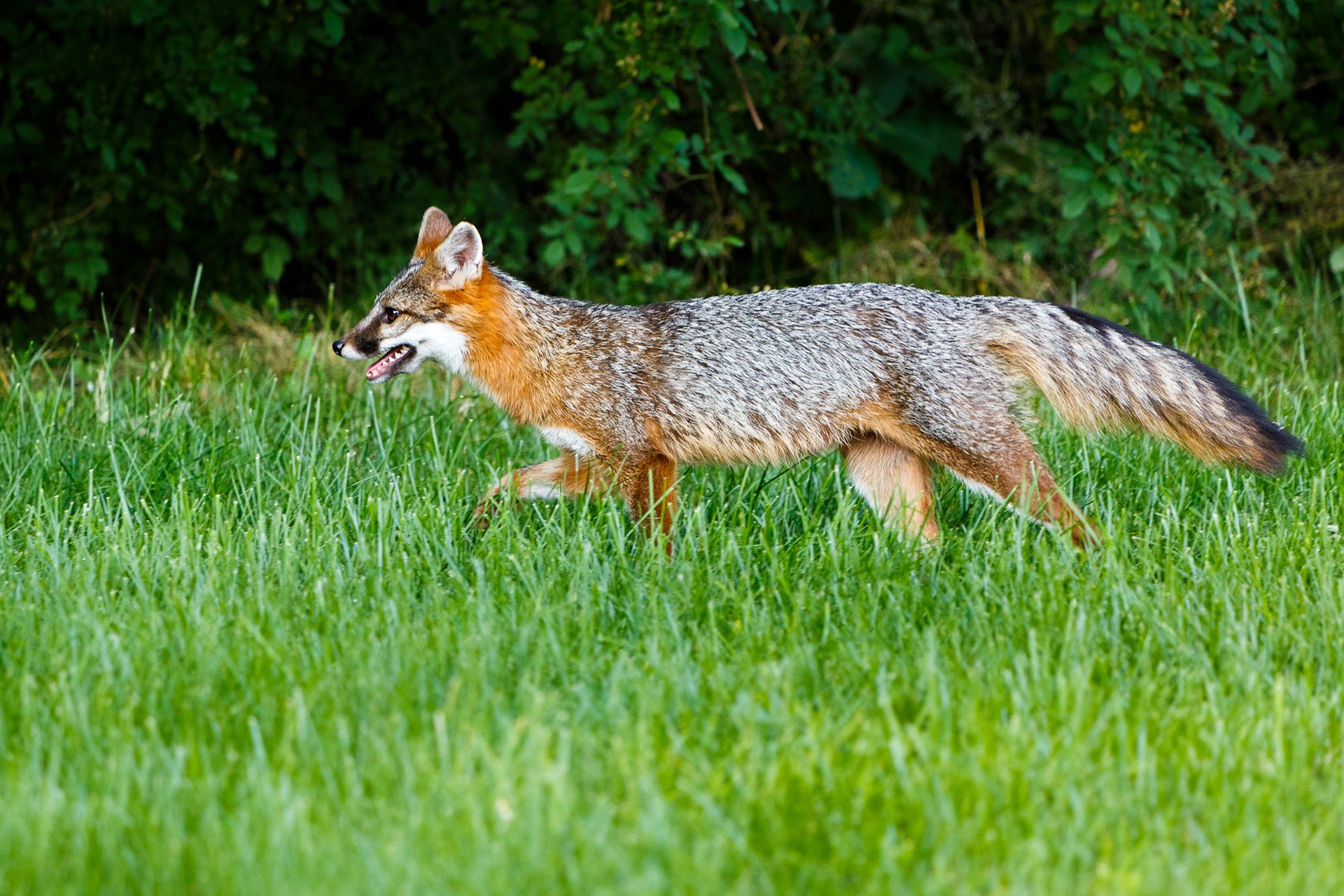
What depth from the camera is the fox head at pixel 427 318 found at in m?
5.40

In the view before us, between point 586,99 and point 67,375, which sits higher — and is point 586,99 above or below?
above

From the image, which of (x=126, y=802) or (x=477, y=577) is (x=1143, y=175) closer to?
(x=477, y=577)

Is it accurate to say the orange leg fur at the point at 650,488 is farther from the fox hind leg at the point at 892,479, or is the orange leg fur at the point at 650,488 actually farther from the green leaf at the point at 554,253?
the green leaf at the point at 554,253

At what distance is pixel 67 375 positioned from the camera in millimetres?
8156

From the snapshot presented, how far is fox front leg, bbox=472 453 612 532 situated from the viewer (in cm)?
521

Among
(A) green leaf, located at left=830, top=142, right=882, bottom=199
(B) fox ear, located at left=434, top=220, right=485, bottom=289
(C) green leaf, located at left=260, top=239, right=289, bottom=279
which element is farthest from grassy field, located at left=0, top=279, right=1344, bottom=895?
(A) green leaf, located at left=830, top=142, right=882, bottom=199

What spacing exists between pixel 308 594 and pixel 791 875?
77.2 inches

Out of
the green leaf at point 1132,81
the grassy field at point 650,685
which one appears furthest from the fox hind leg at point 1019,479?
the green leaf at point 1132,81

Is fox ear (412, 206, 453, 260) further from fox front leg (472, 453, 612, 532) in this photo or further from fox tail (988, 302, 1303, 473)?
fox tail (988, 302, 1303, 473)

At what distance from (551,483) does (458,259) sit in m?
0.92

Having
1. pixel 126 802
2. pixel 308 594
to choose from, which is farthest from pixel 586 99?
pixel 126 802

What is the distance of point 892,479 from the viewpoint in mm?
5289

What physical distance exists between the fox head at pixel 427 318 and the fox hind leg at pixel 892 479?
5.05 ft

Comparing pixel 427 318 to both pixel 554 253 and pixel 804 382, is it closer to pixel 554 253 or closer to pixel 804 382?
pixel 804 382
